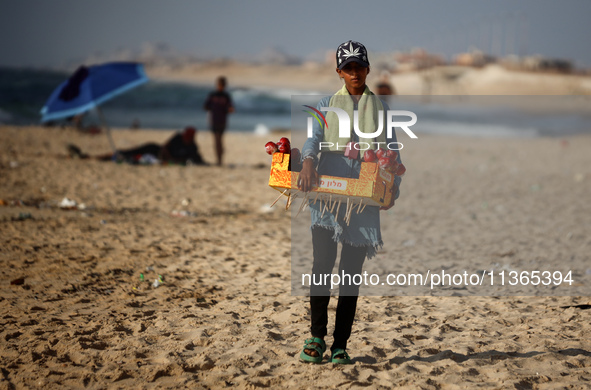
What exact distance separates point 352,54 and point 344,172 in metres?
0.60

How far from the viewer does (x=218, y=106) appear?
10203 millimetres

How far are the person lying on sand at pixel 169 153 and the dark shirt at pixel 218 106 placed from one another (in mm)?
681

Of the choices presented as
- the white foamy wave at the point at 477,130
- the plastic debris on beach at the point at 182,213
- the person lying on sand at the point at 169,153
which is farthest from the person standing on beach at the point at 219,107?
the white foamy wave at the point at 477,130

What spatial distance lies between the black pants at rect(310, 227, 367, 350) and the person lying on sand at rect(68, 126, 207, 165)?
27.1 feet

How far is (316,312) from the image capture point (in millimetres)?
2912

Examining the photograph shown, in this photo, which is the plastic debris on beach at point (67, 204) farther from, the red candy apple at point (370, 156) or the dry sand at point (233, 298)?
the red candy apple at point (370, 156)

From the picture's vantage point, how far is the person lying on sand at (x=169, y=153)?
10711 mm

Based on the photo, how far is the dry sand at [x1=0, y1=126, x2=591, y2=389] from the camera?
9.70 ft

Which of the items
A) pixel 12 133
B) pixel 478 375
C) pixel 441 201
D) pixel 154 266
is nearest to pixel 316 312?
pixel 478 375

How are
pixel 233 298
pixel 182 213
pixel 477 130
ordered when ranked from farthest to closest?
1. pixel 477 130
2. pixel 182 213
3. pixel 233 298

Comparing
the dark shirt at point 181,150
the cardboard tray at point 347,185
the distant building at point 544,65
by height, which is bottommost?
the dark shirt at point 181,150

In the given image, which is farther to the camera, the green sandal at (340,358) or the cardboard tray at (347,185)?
the green sandal at (340,358)
